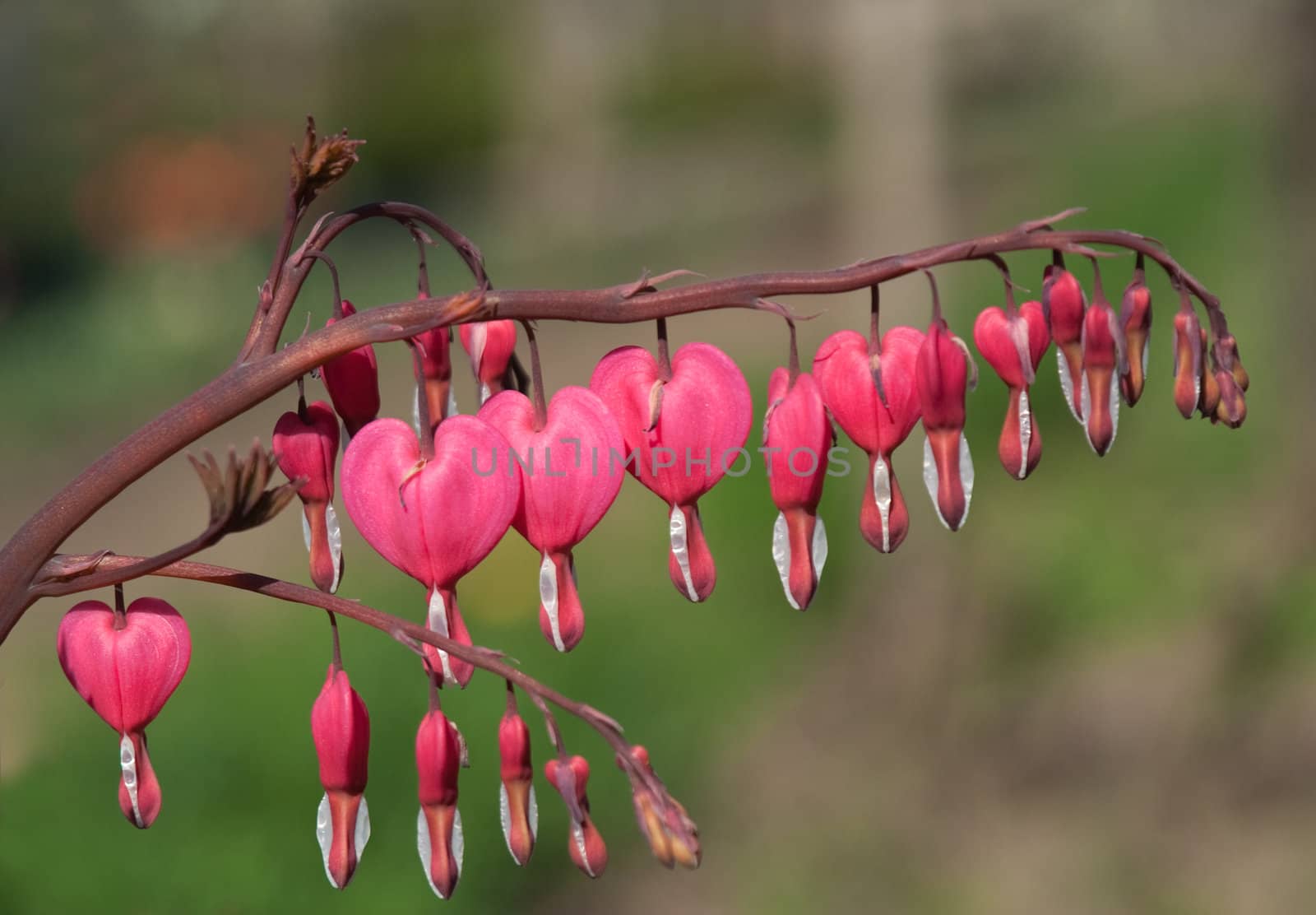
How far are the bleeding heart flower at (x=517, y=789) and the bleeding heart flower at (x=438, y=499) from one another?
62mm

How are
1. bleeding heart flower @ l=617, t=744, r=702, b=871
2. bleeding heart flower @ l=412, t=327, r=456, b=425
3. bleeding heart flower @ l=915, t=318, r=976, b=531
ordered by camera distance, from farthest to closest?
bleeding heart flower @ l=412, t=327, r=456, b=425
bleeding heart flower @ l=915, t=318, r=976, b=531
bleeding heart flower @ l=617, t=744, r=702, b=871

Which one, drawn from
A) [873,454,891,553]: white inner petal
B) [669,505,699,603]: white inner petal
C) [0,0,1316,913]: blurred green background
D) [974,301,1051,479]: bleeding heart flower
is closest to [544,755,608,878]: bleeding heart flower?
[669,505,699,603]: white inner petal

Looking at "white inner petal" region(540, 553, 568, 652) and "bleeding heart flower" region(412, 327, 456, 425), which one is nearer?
"white inner petal" region(540, 553, 568, 652)

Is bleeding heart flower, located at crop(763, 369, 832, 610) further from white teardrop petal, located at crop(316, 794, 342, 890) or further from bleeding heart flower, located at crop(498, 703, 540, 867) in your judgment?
white teardrop petal, located at crop(316, 794, 342, 890)

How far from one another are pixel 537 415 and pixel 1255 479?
4.98 meters

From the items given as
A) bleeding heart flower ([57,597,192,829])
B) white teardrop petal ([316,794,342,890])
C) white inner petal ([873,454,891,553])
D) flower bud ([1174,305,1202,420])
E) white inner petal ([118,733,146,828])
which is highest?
flower bud ([1174,305,1202,420])

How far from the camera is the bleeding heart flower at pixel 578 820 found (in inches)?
33.4

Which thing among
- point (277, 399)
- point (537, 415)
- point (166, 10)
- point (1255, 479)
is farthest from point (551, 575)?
point (166, 10)

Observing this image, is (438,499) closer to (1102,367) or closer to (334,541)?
(334,541)

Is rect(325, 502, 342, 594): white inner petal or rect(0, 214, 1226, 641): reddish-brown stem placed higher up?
rect(0, 214, 1226, 641): reddish-brown stem

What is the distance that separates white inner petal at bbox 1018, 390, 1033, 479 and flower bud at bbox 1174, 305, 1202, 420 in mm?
103

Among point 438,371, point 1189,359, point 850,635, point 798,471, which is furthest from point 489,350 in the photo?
point 850,635

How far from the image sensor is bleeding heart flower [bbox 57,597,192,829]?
2.90ft

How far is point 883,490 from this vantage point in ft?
2.99
